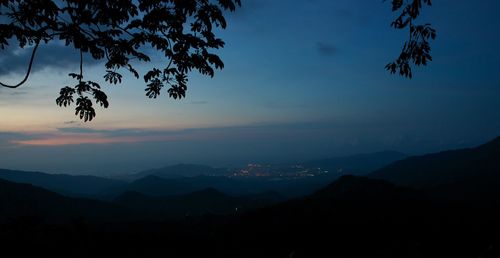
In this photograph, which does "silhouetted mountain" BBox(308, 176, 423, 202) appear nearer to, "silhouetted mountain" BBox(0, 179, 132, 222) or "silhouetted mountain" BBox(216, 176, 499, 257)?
"silhouetted mountain" BBox(216, 176, 499, 257)

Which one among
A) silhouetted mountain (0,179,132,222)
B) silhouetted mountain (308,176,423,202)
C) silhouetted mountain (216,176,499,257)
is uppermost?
silhouetted mountain (216,176,499,257)

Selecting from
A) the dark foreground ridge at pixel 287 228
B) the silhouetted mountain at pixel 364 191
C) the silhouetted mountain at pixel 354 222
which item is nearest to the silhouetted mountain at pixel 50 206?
the dark foreground ridge at pixel 287 228

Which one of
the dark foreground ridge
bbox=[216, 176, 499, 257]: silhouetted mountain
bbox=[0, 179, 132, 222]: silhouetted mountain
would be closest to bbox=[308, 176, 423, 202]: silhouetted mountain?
the dark foreground ridge

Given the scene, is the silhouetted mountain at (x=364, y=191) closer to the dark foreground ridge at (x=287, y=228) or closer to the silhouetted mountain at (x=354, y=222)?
the dark foreground ridge at (x=287, y=228)

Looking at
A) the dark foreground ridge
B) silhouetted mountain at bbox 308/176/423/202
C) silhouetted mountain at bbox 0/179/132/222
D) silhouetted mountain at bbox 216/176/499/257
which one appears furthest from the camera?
silhouetted mountain at bbox 0/179/132/222

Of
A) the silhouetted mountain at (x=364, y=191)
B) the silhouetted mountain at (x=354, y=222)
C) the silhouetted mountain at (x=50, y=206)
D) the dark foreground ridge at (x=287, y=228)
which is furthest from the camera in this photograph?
the silhouetted mountain at (x=50, y=206)

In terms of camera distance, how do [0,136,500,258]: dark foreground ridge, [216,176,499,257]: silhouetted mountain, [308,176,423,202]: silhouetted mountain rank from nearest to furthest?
[0,136,500,258]: dark foreground ridge → [216,176,499,257]: silhouetted mountain → [308,176,423,202]: silhouetted mountain

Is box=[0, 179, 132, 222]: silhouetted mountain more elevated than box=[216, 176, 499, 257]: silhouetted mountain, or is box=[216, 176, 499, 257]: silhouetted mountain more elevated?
box=[216, 176, 499, 257]: silhouetted mountain

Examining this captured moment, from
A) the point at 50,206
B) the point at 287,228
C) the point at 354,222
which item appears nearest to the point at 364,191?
the point at 287,228

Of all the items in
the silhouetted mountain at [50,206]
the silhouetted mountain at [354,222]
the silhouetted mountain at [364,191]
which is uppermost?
the silhouetted mountain at [354,222]

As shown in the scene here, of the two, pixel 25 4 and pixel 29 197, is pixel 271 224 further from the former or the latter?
pixel 29 197
